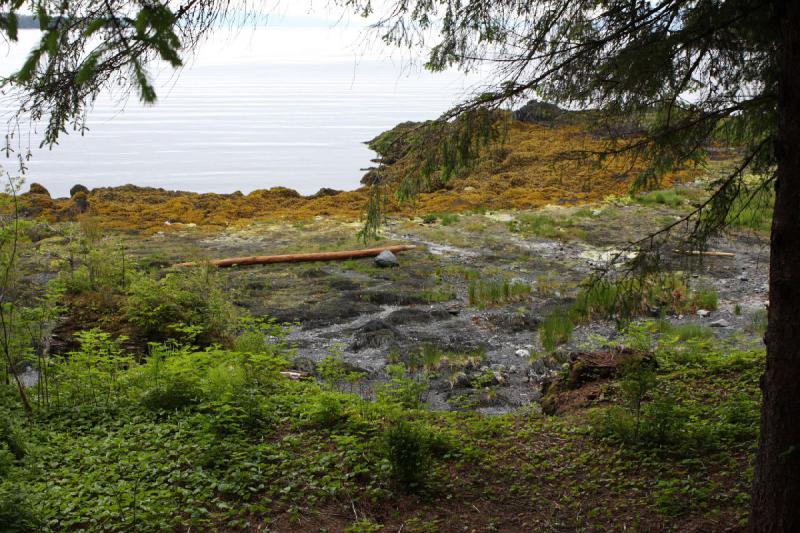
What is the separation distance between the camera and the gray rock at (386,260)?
1393 centimetres

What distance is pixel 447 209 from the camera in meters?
18.8

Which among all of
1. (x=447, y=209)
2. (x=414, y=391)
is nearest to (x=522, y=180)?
(x=447, y=209)

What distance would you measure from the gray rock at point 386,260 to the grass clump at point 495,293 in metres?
1.94

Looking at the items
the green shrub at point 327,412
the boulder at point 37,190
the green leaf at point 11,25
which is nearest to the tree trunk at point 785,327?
the green shrub at point 327,412

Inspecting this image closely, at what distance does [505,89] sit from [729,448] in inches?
117

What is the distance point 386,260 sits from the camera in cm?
1396

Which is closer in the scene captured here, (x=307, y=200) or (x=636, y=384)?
(x=636, y=384)

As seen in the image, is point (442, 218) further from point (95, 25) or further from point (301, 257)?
point (95, 25)

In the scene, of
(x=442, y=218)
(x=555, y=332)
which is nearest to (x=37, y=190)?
(x=442, y=218)

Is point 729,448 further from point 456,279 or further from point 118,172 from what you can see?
point 118,172

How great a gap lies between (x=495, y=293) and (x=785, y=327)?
8.20 meters

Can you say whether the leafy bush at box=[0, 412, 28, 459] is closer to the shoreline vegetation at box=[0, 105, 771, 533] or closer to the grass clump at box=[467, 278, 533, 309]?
the shoreline vegetation at box=[0, 105, 771, 533]

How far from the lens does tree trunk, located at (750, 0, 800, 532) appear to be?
146 inches

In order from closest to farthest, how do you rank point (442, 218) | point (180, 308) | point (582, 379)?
point (582, 379)
point (180, 308)
point (442, 218)
